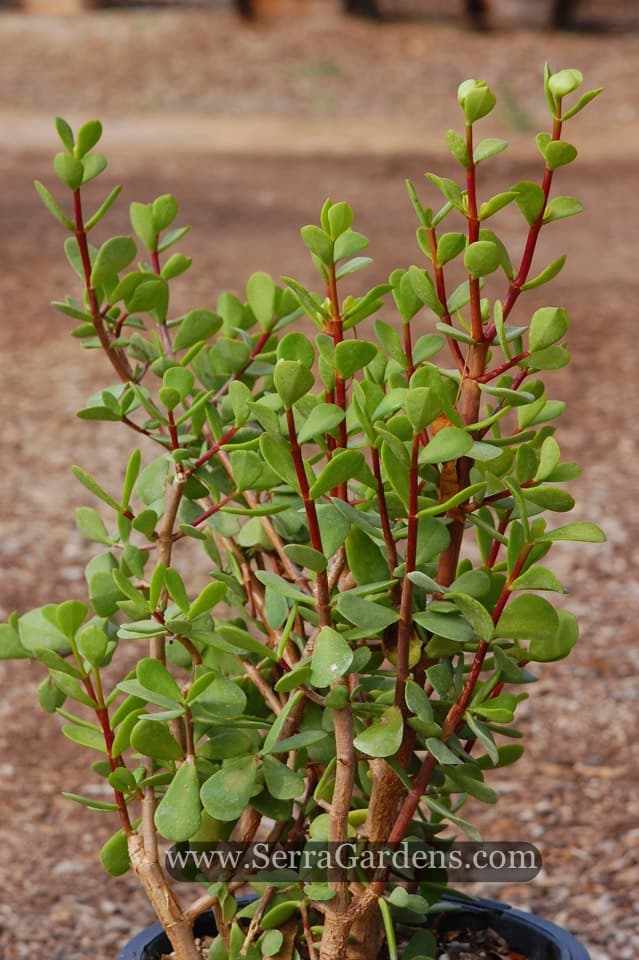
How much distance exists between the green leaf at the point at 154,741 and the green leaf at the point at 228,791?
4 cm

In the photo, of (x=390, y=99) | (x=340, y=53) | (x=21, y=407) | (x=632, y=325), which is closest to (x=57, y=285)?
(x=21, y=407)

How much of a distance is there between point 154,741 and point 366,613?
0.21 m

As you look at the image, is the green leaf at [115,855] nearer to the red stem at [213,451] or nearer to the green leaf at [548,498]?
the red stem at [213,451]

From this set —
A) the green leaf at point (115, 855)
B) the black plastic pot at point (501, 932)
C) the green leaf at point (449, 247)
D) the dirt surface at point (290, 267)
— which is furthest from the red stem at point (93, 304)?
the dirt surface at point (290, 267)

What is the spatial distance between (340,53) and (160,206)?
1209cm

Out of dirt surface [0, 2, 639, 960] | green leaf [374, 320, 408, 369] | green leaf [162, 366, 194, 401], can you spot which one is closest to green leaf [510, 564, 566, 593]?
green leaf [374, 320, 408, 369]

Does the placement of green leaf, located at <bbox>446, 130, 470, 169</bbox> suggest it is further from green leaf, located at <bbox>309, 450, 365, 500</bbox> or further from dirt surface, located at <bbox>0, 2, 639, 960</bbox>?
dirt surface, located at <bbox>0, 2, 639, 960</bbox>

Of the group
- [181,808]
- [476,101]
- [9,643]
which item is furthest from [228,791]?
[476,101]

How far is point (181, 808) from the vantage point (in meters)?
1.04

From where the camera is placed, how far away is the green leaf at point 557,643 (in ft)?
3.51

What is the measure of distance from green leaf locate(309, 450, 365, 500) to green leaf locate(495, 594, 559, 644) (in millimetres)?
172

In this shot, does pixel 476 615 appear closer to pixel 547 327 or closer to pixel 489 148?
pixel 547 327

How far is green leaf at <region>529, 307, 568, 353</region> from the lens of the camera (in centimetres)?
100

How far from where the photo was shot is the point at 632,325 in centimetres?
524
